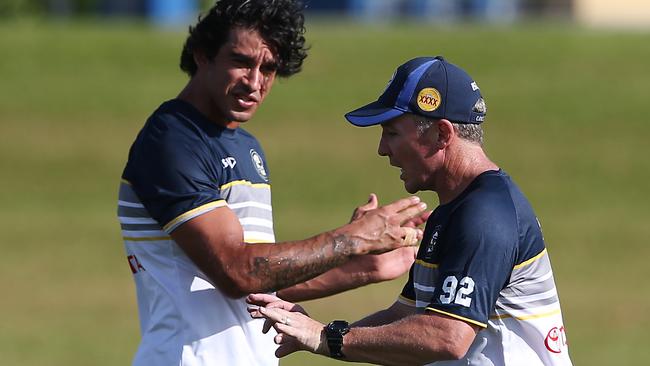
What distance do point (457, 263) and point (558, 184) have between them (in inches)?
814

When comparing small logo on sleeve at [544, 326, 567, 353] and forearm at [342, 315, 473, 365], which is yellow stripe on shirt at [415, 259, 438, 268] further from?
small logo on sleeve at [544, 326, 567, 353]

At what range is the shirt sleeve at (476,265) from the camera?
5.12 metres

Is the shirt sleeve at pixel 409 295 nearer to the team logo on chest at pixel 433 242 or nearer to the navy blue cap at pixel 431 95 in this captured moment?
the team logo on chest at pixel 433 242

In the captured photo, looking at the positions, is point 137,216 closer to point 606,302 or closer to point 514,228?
point 514,228

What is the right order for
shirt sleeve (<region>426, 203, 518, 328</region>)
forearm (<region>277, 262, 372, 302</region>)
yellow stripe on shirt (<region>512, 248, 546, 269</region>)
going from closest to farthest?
shirt sleeve (<region>426, 203, 518, 328</region>) < yellow stripe on shirt (<region>512, 248, 546, 269</region>) < forearm (<region>277, 262, 372, 302</region>)

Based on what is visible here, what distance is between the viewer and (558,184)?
2542cm

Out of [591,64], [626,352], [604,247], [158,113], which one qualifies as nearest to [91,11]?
[591,64]

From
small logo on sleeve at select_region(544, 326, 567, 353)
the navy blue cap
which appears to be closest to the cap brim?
the navy blue cap

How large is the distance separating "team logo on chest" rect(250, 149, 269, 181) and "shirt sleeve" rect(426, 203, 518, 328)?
1.52 m

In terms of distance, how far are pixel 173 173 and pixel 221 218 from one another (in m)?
0.32

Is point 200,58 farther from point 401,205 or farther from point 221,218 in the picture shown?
point 401,205

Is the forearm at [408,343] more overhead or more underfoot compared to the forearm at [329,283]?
more overhead

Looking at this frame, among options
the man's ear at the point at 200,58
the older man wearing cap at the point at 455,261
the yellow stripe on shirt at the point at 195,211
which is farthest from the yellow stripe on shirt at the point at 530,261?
the man's ear at the point at 200,58

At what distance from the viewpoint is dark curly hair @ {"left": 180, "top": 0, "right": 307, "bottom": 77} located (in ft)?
20.9
